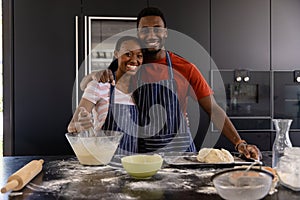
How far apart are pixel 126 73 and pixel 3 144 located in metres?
1.26

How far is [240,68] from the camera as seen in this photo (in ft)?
8.50

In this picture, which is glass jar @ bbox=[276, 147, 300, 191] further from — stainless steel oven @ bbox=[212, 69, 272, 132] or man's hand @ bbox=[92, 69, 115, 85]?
stainless steel oven @ bbox=[212, 69, 272, 132]

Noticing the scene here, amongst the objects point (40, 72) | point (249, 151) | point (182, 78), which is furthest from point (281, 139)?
point (40, 72)

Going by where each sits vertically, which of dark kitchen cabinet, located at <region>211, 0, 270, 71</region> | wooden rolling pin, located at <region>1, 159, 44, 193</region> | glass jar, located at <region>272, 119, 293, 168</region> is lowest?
wooden rolling pin, located at <region>1, 159, 44, 193</region>

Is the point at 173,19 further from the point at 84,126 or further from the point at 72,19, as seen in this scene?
the point at 84,126

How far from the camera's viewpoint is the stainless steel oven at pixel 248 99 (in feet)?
8.50

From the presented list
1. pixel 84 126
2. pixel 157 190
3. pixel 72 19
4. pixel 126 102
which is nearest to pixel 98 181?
pixel 157 190

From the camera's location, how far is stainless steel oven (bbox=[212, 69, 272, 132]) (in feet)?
8.50

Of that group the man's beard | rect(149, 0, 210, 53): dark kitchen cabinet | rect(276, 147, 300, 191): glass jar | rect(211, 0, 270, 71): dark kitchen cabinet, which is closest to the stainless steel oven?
rect(211, 0, 270, 71): dark kitchen cabinet

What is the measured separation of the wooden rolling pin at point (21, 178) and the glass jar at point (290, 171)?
31.7 inches

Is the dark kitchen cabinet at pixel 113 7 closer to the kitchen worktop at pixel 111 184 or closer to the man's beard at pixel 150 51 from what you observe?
the man's beard at pixel 150 51

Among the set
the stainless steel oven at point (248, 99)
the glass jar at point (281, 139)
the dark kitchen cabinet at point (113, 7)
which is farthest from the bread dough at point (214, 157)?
the dark kitchen cabinet at point (113, 7)

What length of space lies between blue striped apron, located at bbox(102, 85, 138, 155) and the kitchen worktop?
329mm

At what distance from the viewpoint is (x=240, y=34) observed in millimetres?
2602
